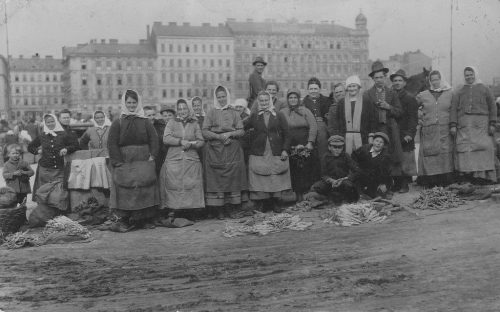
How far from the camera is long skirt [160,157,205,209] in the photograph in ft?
22.7

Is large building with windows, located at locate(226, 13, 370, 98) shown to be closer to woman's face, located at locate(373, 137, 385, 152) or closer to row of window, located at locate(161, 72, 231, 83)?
row of window, located at locate(161, 72, 231, 83)

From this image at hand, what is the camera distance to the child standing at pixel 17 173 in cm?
754

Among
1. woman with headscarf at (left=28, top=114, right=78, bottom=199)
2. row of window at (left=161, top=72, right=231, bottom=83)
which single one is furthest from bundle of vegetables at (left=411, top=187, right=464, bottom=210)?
row of window at (left=161, top=72, right=231, bottom=83)

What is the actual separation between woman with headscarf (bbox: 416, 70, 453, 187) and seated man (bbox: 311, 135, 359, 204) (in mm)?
1447

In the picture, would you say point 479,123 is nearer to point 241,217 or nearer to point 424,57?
point 241,217

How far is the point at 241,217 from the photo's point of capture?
23.3 feet

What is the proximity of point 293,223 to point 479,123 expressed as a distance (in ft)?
11.2

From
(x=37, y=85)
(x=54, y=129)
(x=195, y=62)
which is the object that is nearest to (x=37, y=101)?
(x=37, y=85)

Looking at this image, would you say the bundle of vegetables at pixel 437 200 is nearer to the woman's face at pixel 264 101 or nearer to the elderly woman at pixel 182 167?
the woman's face at pixel 264 101

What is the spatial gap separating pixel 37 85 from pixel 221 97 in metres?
93.6

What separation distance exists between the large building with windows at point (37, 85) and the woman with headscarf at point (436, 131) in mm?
91020

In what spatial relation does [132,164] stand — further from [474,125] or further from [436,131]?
[474,125]

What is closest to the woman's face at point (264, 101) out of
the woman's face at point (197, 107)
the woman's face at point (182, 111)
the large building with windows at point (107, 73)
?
the woman's face at point (197, 107)

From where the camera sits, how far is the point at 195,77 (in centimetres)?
8088
